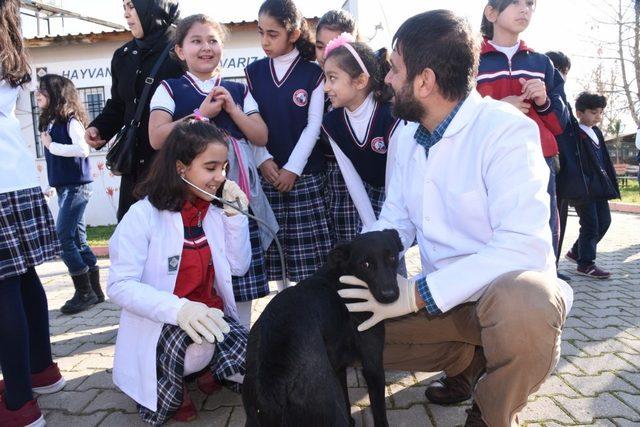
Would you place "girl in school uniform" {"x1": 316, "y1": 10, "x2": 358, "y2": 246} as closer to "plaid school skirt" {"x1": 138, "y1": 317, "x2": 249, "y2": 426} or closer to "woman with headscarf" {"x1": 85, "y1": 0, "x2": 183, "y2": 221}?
"woman with headscarf" {"x1": 85, "y1": 0, "x2": 183, "y2": 221}

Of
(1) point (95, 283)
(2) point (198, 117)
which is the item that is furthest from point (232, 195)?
(1) point (95, 283)

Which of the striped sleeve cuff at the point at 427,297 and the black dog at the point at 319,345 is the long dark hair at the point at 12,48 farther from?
the striped sleeve cuff at the point at 427,297

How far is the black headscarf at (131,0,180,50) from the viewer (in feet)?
10.5

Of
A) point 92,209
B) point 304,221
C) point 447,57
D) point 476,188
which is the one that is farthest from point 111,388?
point 92,209

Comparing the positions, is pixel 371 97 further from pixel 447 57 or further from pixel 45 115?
pixel 45 115

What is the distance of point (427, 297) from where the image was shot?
81.0 inches

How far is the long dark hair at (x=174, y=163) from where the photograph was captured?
2576 mm

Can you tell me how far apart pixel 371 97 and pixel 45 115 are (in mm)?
3411

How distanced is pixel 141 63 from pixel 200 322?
1919mm

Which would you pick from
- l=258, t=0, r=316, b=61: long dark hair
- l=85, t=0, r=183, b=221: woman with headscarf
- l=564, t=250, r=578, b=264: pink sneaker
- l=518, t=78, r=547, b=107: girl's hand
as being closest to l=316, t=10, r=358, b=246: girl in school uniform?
l=258, t=0, r=316, b=61: long dark hair

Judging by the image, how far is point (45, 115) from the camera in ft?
16.0

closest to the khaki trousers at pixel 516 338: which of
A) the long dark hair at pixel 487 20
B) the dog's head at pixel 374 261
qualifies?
the dog's head at pixel 374 261

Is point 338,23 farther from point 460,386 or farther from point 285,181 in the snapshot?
point 460,386

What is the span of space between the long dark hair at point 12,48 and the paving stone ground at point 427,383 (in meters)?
1.72
